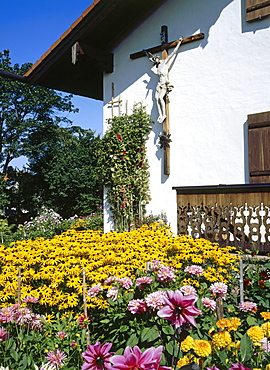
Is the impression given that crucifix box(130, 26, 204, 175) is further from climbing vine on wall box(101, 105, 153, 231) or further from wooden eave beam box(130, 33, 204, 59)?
climbing vine on wall box(101, 105, 153, 231)

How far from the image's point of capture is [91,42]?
30.2ft

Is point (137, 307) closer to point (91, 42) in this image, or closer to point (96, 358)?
point (96, 358)

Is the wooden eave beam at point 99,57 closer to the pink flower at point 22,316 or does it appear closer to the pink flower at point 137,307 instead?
the pink flower at point 22,316

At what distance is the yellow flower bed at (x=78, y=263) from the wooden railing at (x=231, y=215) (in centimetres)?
241

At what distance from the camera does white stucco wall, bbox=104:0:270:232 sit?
716cm

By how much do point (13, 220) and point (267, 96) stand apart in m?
12.3

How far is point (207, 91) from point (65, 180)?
780 centimetres

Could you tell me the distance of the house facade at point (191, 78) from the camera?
7.06 m

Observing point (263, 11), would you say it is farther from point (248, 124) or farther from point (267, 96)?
point (248, 124)

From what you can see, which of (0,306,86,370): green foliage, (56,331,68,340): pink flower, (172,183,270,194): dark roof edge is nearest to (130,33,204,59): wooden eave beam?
(172,183,270,194): dark roof edge

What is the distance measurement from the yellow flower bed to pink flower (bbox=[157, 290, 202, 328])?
1.60 metres

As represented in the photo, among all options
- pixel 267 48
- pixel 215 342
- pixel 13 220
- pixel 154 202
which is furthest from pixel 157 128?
pixel 13 220

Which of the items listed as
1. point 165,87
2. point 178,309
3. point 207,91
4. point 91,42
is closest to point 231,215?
point 207,91

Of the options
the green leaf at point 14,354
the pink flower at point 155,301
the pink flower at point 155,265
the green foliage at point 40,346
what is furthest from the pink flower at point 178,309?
the pink flower at point 155,265
